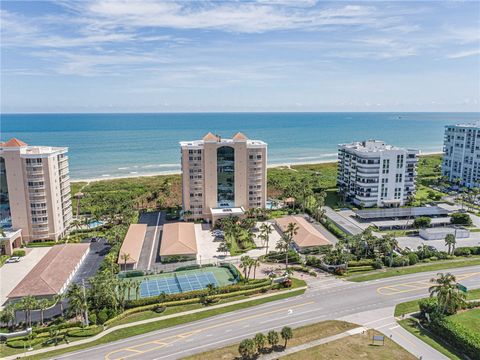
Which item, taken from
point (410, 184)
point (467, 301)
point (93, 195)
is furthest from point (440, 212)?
point (93, 195)

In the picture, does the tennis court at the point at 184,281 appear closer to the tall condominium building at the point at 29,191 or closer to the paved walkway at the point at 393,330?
the paved walkway at the point at 393,330

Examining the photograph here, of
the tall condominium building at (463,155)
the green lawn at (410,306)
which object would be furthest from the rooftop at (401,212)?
the tall condominium building at (463,155)

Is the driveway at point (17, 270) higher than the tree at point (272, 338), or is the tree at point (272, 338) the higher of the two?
→ the tree at point (272, 338)

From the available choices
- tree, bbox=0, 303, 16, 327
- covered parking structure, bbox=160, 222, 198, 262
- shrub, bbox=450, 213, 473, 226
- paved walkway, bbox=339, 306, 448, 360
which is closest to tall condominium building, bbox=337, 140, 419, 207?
shrub, bbox=450, 213, 473, 226

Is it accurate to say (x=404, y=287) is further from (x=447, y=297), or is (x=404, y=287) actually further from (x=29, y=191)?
(x=29, y=191)

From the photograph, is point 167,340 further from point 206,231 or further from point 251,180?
point 251,180

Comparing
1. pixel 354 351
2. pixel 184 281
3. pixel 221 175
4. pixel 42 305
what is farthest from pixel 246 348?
pixel 221 175

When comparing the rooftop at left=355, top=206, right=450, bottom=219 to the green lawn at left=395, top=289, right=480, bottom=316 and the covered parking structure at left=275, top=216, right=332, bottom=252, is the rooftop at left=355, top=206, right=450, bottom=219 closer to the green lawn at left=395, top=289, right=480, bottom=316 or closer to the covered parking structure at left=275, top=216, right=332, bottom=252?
the covered parking structure at left=275, top=216, right=332, bottom=252
